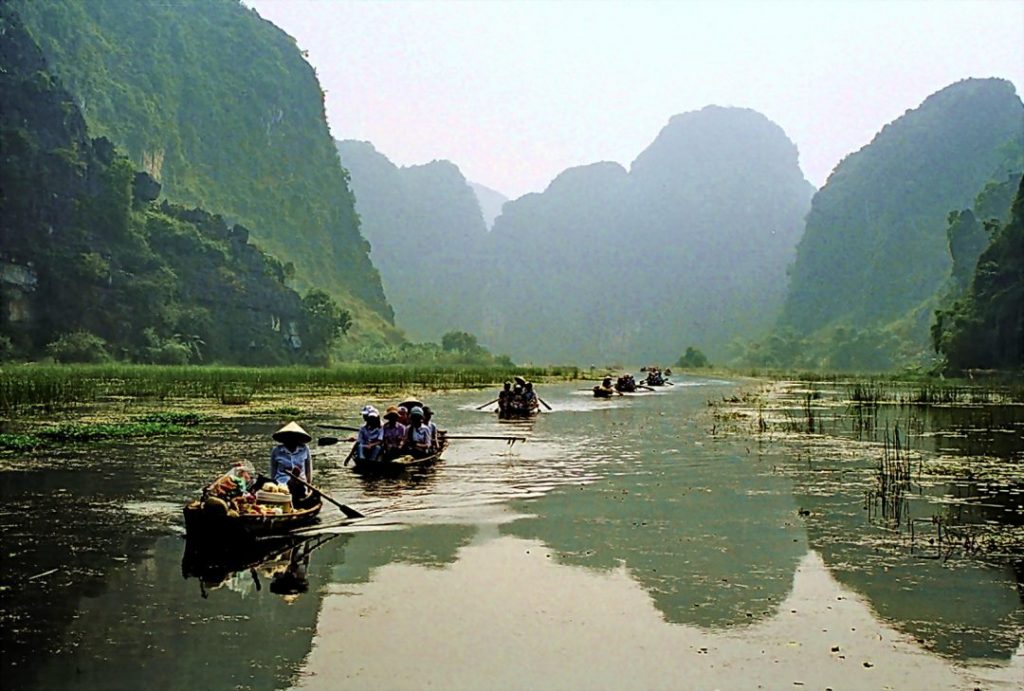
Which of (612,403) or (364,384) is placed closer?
(612,403)

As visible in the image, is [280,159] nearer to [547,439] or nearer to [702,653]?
[547,439]

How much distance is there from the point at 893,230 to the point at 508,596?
140630mm

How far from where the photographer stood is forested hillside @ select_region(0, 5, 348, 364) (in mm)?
58094

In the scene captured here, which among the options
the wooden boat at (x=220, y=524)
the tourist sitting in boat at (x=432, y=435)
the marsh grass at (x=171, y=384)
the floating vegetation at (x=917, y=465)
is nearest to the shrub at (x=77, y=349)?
the marsh grass at (x=171, y=384)

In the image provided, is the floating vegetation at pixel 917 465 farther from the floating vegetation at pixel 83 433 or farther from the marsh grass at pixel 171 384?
the marsh grass at pixel 171 384

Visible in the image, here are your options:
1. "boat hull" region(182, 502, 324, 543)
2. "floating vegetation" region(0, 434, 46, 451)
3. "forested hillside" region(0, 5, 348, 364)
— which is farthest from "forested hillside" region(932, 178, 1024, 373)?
"boat hull" region(182, 502, 324, 543)

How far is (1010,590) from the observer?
9383mm

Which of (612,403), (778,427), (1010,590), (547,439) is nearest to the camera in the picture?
(1010,590)

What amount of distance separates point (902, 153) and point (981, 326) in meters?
98.7

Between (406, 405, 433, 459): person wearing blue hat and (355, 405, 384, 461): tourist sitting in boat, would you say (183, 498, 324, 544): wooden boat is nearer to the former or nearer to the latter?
(355, 405, 384, 461): tourist sitting in boat

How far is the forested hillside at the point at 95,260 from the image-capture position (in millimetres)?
58094

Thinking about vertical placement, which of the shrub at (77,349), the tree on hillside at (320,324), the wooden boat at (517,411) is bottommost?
the wooden boat at (517,411)

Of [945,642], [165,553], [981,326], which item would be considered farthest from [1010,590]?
[981,326]

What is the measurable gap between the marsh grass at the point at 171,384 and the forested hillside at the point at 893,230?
68.2m
